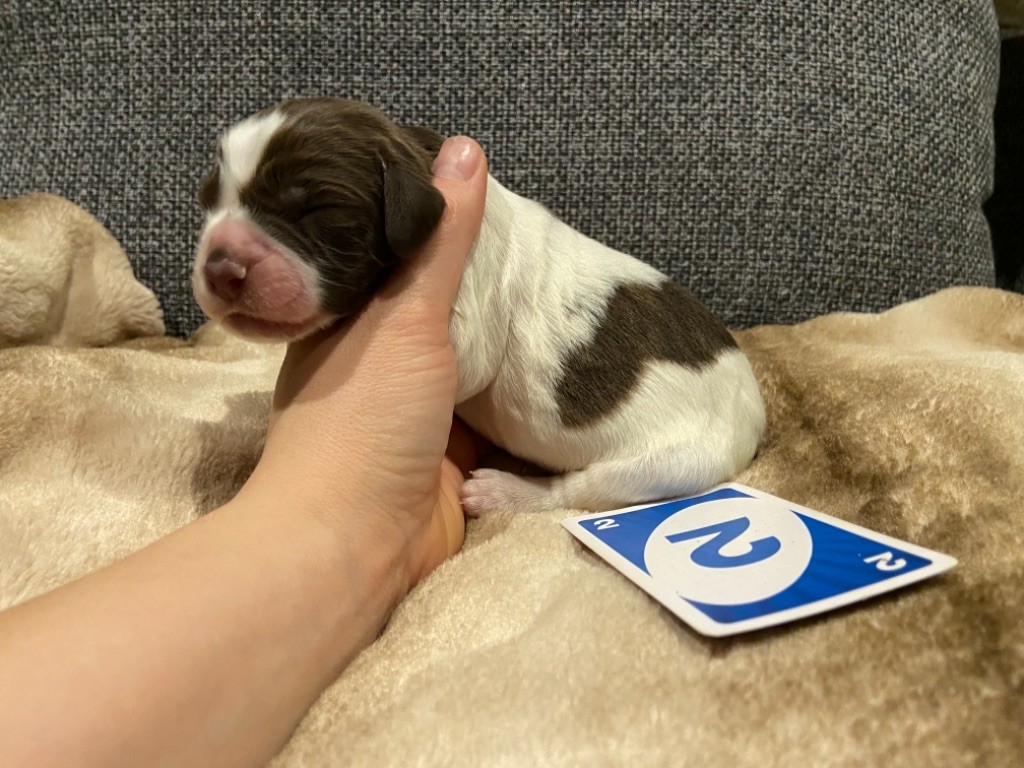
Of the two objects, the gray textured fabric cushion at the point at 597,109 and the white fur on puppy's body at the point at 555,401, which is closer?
the white fur on puppy's body at the point at 555,401

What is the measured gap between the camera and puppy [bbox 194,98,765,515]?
3.37ft

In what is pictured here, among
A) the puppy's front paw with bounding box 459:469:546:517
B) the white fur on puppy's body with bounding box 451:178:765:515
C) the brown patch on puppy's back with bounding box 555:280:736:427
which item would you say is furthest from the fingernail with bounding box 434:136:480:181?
the puppy's front paw with bounding box 459:469:546:517

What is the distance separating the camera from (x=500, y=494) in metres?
1.27

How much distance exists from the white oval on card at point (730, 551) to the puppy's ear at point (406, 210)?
1.79 feet

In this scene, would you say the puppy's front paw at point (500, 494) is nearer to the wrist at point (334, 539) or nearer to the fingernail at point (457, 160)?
the wrist at point (334, 539)

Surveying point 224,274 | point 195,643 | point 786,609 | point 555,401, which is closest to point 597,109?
point 555,401

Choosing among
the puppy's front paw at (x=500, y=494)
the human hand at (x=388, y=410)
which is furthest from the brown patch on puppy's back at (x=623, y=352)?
the human hand at (x=388, y=410)

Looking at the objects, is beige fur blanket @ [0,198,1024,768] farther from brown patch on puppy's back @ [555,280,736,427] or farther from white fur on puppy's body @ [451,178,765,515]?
brown patch on puppy's back @ [555,280,736,427]

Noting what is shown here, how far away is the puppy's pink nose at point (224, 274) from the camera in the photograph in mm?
987

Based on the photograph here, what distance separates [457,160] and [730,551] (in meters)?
0.74

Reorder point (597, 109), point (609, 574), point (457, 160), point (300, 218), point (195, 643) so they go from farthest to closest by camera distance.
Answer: point (597, 109)
point (457, 160)
point (300, 218)
point (609, 574)
point (195, 643)

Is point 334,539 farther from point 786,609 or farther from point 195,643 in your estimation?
point 786,609

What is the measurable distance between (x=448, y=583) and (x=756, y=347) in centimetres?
106

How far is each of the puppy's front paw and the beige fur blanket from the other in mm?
48
